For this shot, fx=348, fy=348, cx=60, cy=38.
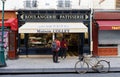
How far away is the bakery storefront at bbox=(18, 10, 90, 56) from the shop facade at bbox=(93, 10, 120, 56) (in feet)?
1.93

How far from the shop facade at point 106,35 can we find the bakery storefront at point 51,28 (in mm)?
588

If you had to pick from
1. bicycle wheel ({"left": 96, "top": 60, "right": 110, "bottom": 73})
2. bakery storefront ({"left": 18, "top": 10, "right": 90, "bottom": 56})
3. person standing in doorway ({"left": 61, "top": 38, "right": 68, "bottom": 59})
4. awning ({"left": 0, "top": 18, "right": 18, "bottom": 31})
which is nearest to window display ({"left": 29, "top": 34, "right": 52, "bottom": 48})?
bakery storefront ({"left": 18, "top": 10, "right": 90, "bottom": 56})

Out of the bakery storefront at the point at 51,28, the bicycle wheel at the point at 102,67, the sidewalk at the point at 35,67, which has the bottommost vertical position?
the sidewalk at the point at 35,67

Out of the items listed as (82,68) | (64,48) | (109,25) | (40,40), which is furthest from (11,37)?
(82,68)

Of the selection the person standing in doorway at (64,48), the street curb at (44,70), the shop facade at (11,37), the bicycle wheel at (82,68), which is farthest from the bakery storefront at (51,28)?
the bicycle wheel at (82,68)

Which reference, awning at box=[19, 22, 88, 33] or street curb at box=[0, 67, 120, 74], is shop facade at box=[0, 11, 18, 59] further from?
street curb at box=[0, 67, 120, 74]

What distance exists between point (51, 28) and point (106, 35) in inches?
174

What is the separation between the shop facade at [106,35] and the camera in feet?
82.2

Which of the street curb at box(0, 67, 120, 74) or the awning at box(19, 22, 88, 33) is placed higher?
the awning at box(19, 22, 88, 33)

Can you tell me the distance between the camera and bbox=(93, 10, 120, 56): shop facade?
25.1 meters

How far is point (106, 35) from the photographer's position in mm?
25547

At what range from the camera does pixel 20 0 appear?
24938 millimetres

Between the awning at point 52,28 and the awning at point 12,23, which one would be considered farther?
the awning at point 12,23

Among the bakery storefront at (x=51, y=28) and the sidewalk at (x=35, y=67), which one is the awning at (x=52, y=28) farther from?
the sidewalk at (x=35, y=67)
